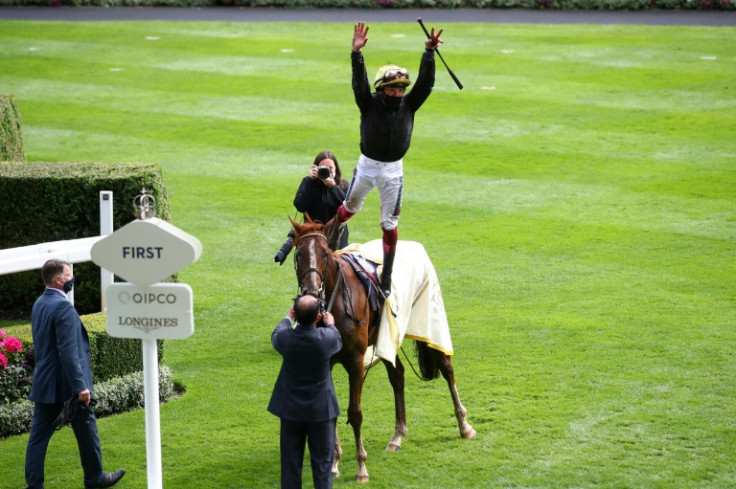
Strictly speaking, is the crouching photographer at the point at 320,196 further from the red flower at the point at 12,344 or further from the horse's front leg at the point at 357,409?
the red flower at the point at 12,344

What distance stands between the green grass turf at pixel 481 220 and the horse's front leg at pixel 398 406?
0.14 meters

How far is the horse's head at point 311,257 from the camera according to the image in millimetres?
8078

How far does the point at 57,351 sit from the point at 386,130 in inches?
122

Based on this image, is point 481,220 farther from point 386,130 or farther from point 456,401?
point 386,130

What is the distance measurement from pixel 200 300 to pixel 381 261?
446 centimetres

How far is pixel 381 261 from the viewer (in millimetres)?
9562

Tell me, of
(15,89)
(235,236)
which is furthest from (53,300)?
(15,89)

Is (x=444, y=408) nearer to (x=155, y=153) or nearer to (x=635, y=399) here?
(x=635, y=399)

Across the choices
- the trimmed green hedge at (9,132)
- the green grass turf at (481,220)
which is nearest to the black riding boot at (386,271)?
the green grass turf at (481,220)

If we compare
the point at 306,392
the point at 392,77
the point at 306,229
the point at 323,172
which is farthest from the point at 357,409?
the point at 392,77

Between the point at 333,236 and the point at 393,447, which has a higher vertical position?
the point at 333,236

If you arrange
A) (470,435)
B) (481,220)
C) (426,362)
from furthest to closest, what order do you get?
(481,220), (426,362), (470,435)

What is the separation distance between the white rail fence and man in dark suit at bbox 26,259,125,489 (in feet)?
2.93

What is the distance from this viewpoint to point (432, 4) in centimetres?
3350
